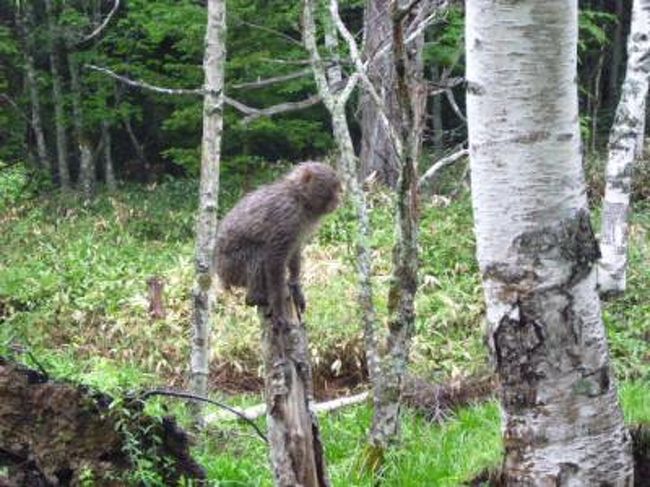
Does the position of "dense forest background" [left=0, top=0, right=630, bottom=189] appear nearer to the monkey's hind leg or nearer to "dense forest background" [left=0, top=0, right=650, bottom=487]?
"dense forest background" [left=0, top=0, right=650, bottom=487]

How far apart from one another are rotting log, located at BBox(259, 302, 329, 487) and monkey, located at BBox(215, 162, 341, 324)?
609mm

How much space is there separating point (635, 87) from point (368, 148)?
6.68 metres

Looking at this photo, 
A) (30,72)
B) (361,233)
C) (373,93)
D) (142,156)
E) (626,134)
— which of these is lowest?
(361,233)

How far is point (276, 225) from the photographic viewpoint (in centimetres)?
557

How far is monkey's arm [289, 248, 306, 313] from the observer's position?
5.17 meters

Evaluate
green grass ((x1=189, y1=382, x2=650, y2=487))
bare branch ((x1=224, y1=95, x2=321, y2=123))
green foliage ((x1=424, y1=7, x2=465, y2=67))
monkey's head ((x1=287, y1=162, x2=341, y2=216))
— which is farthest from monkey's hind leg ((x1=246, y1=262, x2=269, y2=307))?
green foliage ((x1=424, y1=7, x2=465, y2=67))

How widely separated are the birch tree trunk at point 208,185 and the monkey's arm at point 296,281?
169cm

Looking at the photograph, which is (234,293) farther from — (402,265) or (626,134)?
(626,134)

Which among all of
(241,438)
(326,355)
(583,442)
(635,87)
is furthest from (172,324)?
(583,442)

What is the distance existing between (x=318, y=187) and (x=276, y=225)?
0.36 metres

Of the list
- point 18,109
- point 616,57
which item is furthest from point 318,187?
point 616,57

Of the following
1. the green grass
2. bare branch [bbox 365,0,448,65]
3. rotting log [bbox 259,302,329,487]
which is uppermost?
bare branch [bbox 365,0,448,65]

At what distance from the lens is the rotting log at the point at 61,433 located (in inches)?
167

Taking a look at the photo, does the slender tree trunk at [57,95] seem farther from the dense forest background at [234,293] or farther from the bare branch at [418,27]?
the bare branch at [418,27]
